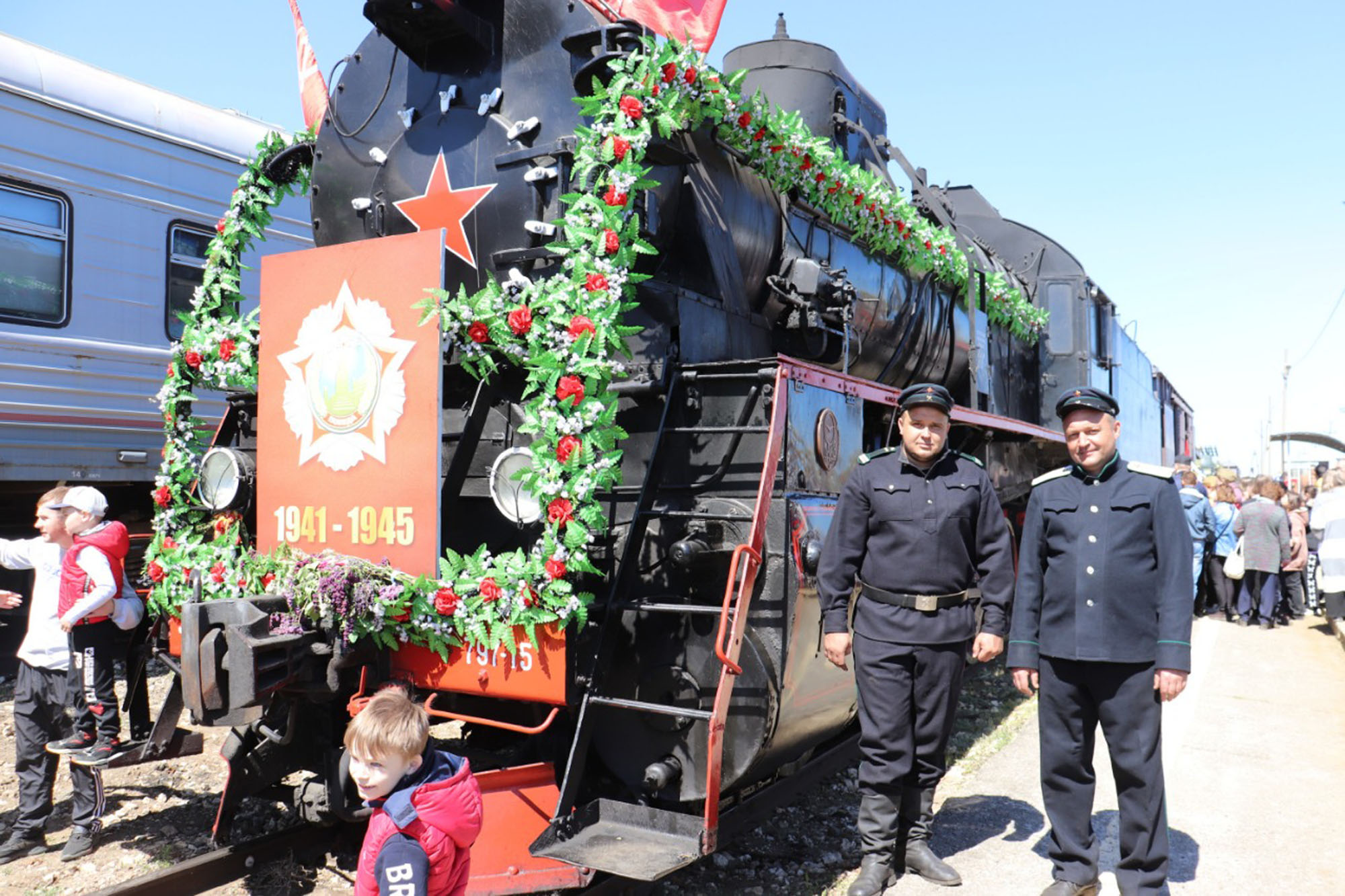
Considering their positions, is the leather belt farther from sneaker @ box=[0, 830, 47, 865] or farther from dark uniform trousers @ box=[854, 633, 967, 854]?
sneaker @ box=[0, 830, 47, 865]

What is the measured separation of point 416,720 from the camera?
226cm

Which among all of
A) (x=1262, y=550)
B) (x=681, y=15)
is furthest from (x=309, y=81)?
(x=1262, y=550)

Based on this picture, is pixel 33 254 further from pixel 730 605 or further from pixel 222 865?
pixel 730 605

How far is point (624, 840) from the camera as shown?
316 centimetres

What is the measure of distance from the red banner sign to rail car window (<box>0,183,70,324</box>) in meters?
3.59

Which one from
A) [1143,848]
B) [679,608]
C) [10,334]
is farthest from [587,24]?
[10,334]

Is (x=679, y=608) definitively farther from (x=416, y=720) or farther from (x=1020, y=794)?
(x=1020, y=794)

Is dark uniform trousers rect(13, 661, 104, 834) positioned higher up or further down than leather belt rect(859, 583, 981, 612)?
further down

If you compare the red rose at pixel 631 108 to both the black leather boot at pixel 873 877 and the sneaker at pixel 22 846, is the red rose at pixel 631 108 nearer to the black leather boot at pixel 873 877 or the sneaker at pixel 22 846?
the black leather boot at pixel 873 877

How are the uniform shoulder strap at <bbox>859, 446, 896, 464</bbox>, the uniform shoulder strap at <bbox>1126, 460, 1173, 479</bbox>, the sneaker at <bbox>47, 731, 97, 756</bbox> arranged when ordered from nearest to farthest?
1. the uniform shoulder strap at <bbox>1126, 460, 1173, 479</bbox>
2. the uniform shoulder strap at <bbox>859, 446, 896, 464</bbox>
3. the sneaker at <bbox>47, 731, 97, 756</bbox>

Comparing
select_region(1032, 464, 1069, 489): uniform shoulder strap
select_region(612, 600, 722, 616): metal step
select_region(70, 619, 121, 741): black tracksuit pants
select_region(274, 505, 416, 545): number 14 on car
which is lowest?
select_region(70, 619, 121, 741): black tracksuit pants

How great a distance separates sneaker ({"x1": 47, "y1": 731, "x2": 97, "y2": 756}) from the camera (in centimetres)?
423

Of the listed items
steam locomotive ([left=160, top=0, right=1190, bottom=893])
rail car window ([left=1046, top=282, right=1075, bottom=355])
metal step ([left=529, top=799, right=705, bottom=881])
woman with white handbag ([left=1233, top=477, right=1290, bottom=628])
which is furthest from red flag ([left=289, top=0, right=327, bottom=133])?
woman with white handbag ([left=1233, top=477, right=1290, bottom=628])

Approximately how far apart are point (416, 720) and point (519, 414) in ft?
5.16
